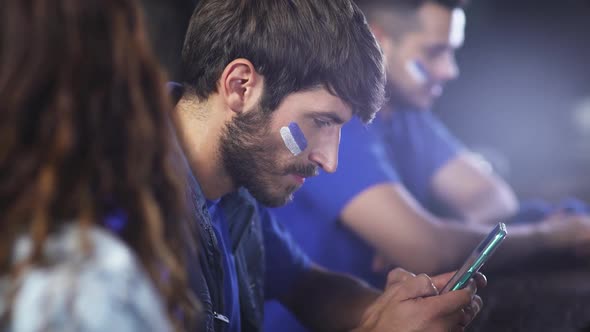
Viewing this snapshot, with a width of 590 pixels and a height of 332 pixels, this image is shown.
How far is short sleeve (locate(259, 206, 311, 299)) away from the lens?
4.00ft

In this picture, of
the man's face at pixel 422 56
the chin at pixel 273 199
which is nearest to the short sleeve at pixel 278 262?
the chin at pixel 273 199

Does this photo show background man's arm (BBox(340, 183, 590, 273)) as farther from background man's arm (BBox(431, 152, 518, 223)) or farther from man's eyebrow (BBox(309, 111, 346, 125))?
background man's arm (BBox(431, 152, 518, 223))

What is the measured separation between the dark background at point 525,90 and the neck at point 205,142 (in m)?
2.28

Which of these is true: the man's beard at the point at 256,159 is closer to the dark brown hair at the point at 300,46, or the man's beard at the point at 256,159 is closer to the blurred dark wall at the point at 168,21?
the dark brown hair at the point at 300,46

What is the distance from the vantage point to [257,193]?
43.6 inches

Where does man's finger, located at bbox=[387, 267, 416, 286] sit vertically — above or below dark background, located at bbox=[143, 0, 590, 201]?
below

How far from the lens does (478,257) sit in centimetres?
90

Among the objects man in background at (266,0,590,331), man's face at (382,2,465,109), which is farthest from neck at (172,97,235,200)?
man's face at (382,2,465,109)

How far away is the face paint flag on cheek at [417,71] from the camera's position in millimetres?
1759

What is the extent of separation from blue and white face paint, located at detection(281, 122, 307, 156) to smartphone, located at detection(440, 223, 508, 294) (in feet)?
1.03

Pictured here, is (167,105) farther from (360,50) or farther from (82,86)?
(360,50)

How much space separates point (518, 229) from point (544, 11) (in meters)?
2.02

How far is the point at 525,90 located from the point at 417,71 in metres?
1.80

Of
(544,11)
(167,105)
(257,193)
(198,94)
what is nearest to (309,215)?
(257,193)
